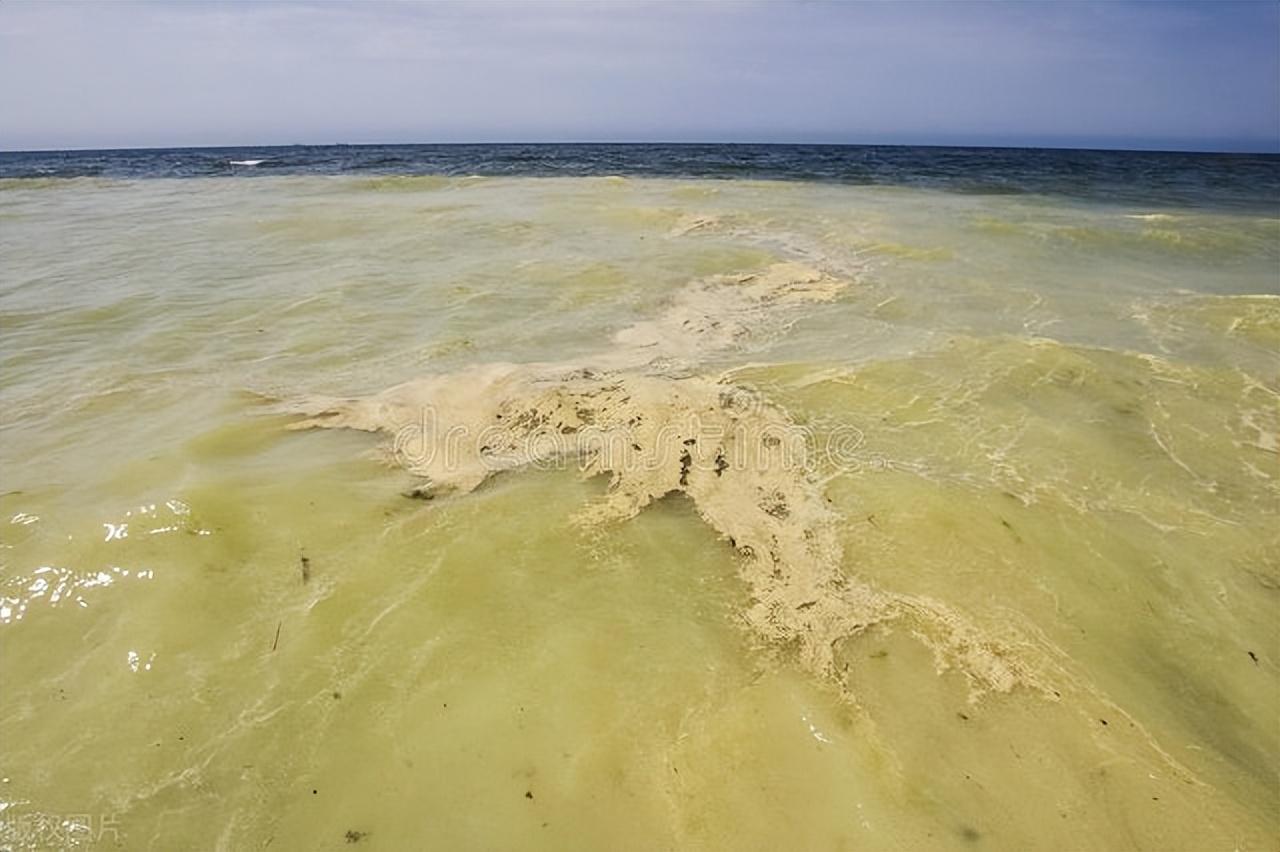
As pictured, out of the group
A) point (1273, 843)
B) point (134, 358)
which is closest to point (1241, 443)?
point (1273, 843)

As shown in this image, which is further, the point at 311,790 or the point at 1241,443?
the point at 1241,443

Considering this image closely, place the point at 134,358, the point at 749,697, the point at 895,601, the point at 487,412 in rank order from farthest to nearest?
the point at 134,358 → the point at 487,412 → the point at 895,601 → the point at 749,697

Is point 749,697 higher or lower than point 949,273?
lower

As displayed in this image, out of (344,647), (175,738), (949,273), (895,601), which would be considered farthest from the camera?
(949,273)

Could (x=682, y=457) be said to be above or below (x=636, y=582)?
above

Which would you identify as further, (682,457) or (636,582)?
(682,457)

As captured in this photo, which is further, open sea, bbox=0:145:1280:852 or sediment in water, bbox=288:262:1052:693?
sediment in water, bbox=288:262:1052:693

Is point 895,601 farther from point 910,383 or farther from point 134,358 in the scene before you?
point 134,358

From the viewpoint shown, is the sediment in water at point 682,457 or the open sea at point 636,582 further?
the sediment in water at point 682,457
